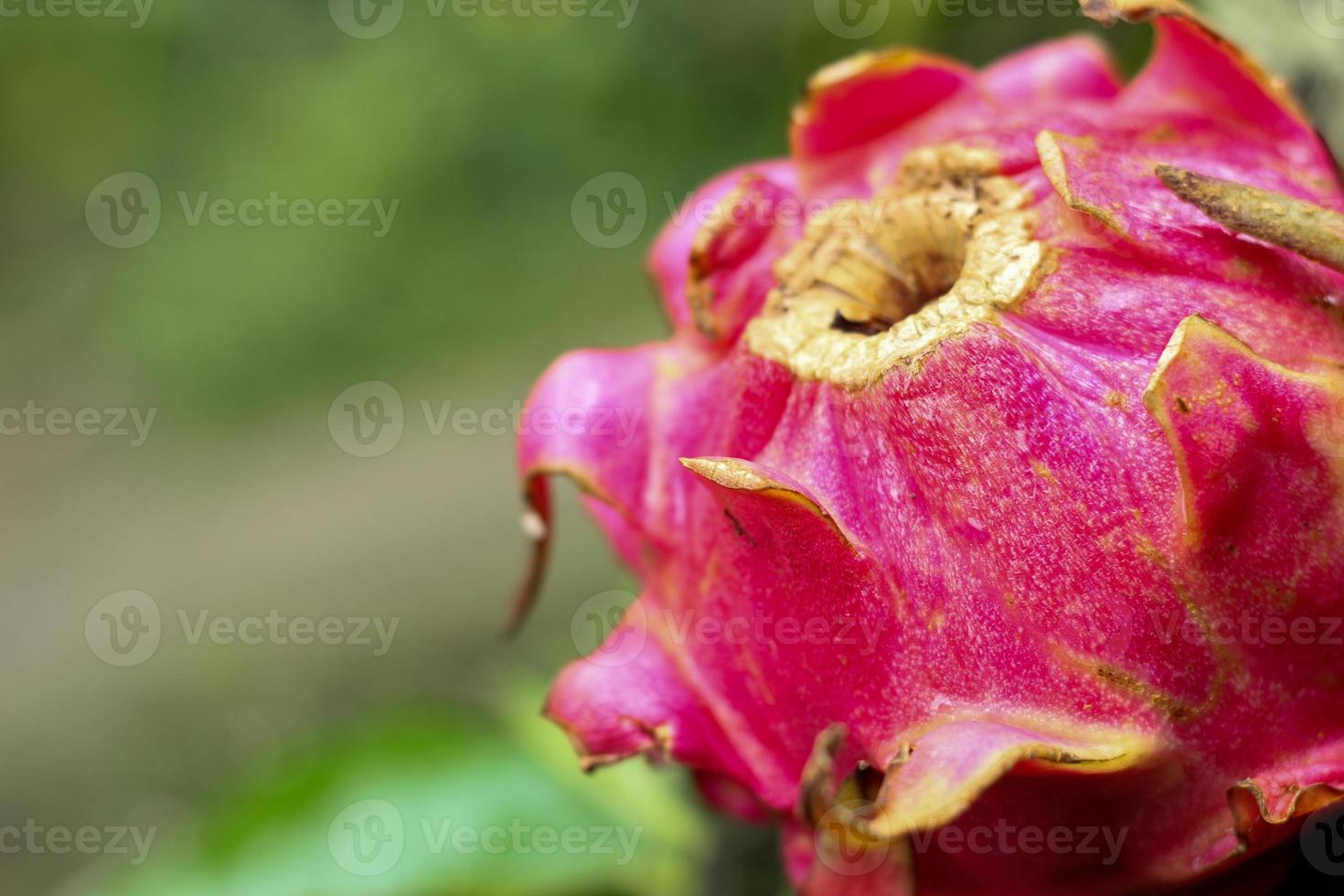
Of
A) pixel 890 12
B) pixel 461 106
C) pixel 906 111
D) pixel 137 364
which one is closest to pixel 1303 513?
pixel 906 111

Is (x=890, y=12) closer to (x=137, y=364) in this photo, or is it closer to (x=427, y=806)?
(x=427, y=806)

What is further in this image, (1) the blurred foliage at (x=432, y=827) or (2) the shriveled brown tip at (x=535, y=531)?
(1) the blurred foliage at (x=432, y=827)

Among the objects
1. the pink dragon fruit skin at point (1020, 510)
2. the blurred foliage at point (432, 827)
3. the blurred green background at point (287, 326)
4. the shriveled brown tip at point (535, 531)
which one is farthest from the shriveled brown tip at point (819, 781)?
the blurred green background at point (287, 326)

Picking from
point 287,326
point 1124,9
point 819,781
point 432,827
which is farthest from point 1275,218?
point 287,326

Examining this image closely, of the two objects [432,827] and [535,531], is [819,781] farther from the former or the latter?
[432,827]

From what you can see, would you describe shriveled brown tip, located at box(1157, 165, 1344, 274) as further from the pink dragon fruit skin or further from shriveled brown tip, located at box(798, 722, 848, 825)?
shriveled brown tip, located at box(798, 722, 848, 825)

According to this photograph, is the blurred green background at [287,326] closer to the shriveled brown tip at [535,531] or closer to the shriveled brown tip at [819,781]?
the shriveled brown tip at [535,531]
